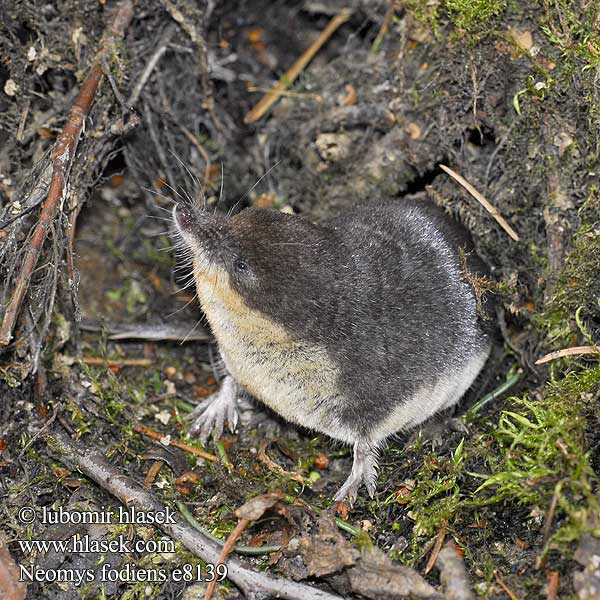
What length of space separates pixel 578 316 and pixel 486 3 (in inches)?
61.2

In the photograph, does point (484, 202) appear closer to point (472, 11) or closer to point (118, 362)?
point (472, 11)

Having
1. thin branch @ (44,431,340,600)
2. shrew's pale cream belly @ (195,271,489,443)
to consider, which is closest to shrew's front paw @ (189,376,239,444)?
shrew's pale cream belly @ (195,271,489,443)


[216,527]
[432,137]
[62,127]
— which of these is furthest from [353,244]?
[62,127]

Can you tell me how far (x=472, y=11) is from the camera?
3660 millimetres

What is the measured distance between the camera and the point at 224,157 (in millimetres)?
4703

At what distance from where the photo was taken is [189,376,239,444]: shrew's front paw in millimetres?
3756

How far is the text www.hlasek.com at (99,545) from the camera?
308 centimetres

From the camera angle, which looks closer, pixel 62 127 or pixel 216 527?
pixel 216 527

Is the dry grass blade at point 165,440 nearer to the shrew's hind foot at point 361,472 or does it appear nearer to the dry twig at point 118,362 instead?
the dry twig at point 118,362

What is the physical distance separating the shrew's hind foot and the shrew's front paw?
27.8 inches

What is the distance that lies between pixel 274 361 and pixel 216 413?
2.33ft

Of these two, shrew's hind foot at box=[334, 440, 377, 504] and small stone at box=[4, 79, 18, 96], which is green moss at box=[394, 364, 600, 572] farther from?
small stone at box=[4, 79, 18, 96]

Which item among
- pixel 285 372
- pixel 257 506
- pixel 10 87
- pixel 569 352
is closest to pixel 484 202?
pixel 569 352

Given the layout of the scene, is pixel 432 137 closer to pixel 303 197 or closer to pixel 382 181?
pixel 382 181
